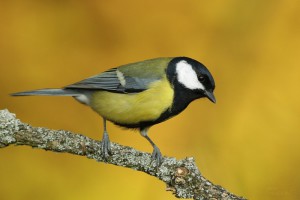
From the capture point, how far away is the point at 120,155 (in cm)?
133

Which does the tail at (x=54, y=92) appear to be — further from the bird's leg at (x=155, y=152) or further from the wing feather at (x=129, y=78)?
the bird's leg at (x=155, y=152)

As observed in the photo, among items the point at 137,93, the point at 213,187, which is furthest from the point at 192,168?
the point at 137,93

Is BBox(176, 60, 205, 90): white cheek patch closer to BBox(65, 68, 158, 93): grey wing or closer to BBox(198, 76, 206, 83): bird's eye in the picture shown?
BBox(198, 76, 206, 83): bird's eye

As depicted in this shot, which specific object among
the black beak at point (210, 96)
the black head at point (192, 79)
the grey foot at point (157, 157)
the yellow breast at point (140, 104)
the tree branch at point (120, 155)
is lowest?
the tree branch at point (120, 155)

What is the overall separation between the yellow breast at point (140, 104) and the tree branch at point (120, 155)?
0.59 ft

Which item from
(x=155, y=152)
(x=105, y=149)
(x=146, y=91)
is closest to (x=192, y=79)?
(x=146, y=91)

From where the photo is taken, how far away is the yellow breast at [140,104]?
1473mm

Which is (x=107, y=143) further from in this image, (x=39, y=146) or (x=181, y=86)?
(x=181, y=86)

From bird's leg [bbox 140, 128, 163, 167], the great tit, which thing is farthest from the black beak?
bird's leg [bbox 140, 128, 163, 167]

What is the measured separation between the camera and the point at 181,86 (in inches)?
59.4

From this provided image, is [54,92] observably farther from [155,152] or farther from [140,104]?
[155,152]

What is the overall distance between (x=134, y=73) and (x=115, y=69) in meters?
0.11

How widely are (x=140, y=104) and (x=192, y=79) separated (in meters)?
0.21

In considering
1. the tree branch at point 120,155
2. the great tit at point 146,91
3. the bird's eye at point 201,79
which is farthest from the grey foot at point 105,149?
the bird's eye at point 201,79
